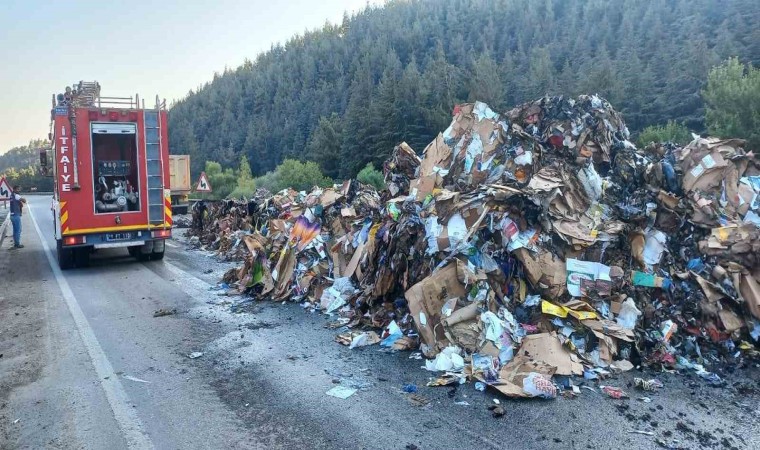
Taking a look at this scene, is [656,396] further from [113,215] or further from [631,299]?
[113,215]

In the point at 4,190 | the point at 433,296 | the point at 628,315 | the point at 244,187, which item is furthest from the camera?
the point at 244,187

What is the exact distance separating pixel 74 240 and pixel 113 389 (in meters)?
6.74

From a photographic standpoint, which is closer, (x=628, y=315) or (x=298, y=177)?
(x=628, y=315)

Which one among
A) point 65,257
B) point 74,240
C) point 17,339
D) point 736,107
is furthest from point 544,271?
point 736,107

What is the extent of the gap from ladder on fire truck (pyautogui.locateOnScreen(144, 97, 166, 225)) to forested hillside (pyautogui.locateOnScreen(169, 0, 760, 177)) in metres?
A: 29.3

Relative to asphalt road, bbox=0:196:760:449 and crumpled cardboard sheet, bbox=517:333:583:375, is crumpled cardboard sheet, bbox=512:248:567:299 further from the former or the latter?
asphalt road, bbox=0:196:760:449

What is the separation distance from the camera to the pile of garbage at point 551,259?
508 cm

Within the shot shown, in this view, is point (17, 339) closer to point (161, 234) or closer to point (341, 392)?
point (341, 392)

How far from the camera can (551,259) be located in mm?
5719

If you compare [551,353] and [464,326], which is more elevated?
[464,326]

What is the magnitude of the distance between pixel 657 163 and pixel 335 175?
3901cm

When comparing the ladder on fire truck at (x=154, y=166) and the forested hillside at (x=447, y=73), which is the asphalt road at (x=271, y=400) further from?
the forested hillside at (x=447, y=73)

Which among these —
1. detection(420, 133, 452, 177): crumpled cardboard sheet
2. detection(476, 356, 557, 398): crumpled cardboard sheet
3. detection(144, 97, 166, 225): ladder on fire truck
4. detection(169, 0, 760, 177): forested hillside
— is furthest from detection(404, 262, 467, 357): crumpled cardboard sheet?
detection(169, 0, 760, 177): forested hillside

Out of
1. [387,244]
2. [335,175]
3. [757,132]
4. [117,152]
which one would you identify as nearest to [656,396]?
[387,244]
